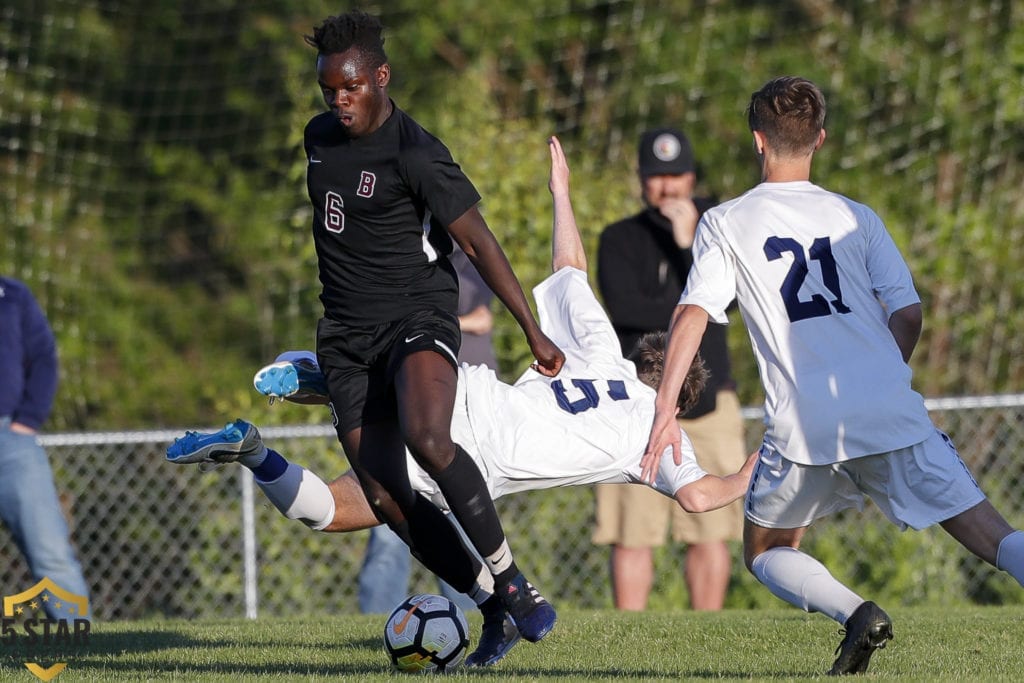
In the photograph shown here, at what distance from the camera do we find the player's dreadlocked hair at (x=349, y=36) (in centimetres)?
521

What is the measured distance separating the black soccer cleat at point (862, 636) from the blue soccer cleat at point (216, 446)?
Result: 226 centimetres

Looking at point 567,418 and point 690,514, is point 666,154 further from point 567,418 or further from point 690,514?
point 567,418

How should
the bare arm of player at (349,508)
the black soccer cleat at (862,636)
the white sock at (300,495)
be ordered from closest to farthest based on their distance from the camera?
the black soccer cleat at (862,636), the white sock at (300,495), the bare arm of player at (349,508)

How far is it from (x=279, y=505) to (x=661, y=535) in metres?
2.69

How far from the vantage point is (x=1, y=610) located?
7734mm

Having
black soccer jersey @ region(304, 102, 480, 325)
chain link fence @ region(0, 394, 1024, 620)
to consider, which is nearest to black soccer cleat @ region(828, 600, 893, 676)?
black soccer jersey @ region(304, 102, 480, 325)

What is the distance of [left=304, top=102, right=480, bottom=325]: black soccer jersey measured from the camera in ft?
17.4

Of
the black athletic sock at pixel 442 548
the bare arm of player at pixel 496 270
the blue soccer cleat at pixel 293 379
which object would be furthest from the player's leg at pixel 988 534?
the blue soccer cleat at pixel 293 379

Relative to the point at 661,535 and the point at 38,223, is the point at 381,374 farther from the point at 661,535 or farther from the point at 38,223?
the point at 38,223

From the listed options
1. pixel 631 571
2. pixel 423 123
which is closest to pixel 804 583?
pixel 631 571

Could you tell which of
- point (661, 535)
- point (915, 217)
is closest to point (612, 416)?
point (661, 535)

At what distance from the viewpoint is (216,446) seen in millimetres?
5551

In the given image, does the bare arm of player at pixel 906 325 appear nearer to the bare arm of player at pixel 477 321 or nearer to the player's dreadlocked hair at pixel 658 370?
the player's dreadlocked hair at pixel 658 370

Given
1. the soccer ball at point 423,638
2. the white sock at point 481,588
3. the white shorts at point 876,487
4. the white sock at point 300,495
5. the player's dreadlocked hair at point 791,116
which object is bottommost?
the soccer ball at point 423,638
